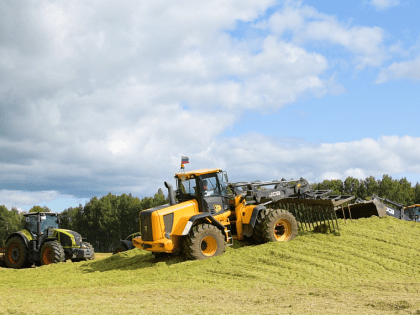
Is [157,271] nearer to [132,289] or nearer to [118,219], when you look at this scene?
[132,289]

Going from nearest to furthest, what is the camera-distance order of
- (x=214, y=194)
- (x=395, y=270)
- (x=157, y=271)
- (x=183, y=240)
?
(x=395, y=270) < (x=157, y=271) < (x=183, y=240) < (x=214, y=194)

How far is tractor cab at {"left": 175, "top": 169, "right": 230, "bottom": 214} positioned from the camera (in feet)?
41.3

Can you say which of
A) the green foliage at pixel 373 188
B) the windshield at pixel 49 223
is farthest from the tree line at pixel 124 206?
the windshield at pixel 49 223

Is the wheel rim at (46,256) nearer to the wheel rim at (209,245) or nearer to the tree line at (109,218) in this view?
the wheel rim at (209,245)

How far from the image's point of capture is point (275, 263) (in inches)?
418

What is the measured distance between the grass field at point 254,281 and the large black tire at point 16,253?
3.93 m

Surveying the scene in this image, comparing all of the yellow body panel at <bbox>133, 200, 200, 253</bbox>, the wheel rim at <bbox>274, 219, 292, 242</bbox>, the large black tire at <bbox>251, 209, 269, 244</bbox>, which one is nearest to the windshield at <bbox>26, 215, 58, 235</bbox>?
the yellow body panel at <bbox>133, 200, 200, 253</bbox>

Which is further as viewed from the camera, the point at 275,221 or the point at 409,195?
the point at 409,195

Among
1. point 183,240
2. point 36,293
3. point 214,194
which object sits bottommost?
point 36,293

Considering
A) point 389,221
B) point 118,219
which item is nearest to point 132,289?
point 389,221

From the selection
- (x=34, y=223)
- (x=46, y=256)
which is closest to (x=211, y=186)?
(x=46, y=256)

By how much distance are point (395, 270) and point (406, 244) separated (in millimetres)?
2361

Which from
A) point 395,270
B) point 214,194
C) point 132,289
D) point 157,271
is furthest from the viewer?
point 214,194

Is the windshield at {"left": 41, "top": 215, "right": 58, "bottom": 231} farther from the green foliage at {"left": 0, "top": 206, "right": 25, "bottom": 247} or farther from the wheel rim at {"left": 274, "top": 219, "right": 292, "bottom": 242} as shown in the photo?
the green foliage at {"left": 0, "top": 206, "right": 25, "bottom": 247}
